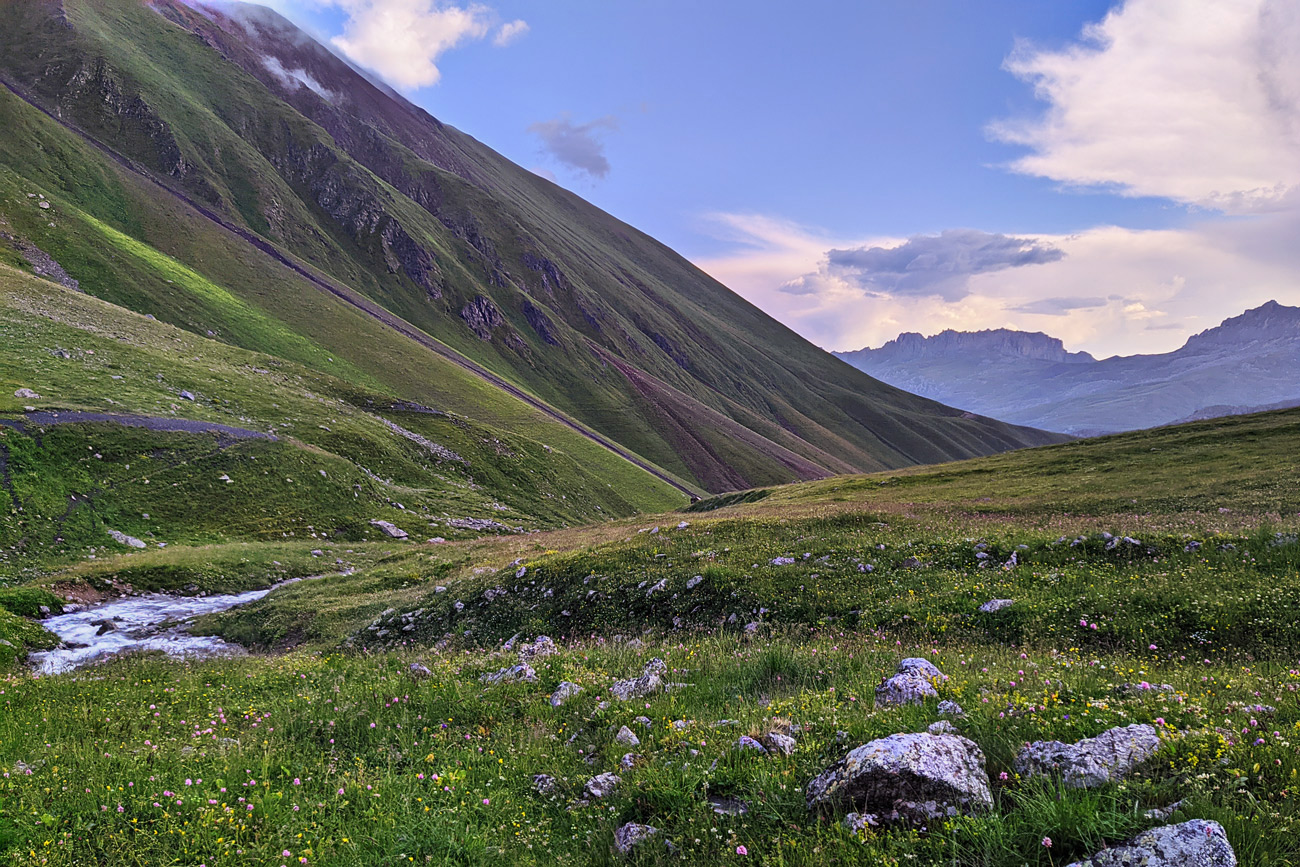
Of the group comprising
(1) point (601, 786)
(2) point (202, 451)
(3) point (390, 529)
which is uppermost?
(1) point (601, 786)

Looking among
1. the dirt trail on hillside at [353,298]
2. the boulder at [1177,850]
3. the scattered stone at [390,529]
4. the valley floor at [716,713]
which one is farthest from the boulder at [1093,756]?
the dirt trail on hillside at [353,298]

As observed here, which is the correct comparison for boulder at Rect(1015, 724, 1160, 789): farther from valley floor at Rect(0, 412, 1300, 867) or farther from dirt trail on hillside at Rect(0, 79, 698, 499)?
dirt trail on hillside at Rect(0, 79, 698, 499)

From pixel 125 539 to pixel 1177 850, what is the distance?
48004 millimetres

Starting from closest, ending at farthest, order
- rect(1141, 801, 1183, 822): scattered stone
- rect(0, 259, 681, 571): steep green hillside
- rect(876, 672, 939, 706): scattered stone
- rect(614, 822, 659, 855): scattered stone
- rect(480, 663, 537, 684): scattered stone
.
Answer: rect(1141, 801, 1183, 822): scattered stone → rect(614, 822, 659, 855): scattered stone → rect(876, 672, 939, 706): scattered stone → rect(480, 663, 537, 684): scattered stone → rect(0, 259, 681, 571): steep green hillside

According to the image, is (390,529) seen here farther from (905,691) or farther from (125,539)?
(905,691)

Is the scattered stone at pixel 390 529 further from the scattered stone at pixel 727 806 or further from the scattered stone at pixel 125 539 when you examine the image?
the scattered stone at pixel 727 806

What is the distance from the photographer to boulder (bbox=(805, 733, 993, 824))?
5.14m

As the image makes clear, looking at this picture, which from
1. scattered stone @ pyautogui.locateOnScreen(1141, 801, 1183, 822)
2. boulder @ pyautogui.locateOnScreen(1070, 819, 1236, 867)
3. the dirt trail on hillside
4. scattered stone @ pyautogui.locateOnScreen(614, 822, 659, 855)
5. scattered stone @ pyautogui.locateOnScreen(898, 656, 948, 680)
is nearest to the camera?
boulder @ pyautogui.locateOnScreen(1070, 819, 1236, 867)

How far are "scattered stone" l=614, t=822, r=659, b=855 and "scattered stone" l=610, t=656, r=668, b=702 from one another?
322cm

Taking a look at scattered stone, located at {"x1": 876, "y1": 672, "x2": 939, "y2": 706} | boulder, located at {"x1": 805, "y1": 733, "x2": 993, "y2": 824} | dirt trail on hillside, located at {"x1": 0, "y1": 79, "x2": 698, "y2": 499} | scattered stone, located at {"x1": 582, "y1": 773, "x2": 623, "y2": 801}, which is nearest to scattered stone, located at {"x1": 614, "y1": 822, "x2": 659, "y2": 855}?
scattered stone, located at {"x1": 582, "y1": 773, "x2": 623, "y2": 801}

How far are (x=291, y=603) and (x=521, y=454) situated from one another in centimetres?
5851

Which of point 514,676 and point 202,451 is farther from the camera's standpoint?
point 202,451

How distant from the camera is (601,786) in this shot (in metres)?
6.79

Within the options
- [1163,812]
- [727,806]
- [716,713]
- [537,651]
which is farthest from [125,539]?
[1163,812]
